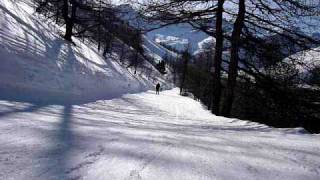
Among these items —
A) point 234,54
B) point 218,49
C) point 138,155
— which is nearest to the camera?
point 138,155

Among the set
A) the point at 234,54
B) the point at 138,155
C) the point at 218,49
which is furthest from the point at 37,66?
the point at 138,155

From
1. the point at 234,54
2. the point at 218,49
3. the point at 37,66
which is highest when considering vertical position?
the point at 218,49

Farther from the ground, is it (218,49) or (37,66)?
(218,49)

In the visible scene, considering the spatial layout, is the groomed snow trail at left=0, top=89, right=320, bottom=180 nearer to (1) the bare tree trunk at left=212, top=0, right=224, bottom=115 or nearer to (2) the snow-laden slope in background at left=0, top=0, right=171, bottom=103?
(2) the snow-laden slope in background at left=0, top=0, right=171, bottom=103

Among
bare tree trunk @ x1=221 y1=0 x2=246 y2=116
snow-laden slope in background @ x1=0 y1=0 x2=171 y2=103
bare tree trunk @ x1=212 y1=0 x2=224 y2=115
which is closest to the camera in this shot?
snow-laden slope in background @ x1=0 y1=0 x2=171 y2=103

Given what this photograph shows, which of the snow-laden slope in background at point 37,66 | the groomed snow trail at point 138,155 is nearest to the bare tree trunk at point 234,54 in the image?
the snow-laden slope in background at point 37,66

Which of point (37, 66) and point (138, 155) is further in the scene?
point (37, 66)

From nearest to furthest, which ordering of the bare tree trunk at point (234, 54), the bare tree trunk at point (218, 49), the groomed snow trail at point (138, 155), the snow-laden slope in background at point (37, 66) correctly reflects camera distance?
the groomed snow trail at point (138, 155), the snow-laden slope in background at point (37, 66), the bare tree trunk at point (234, 54), the bare tree trunk at point (218, 49)

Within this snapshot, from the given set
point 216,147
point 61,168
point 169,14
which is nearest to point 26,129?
point 61,168

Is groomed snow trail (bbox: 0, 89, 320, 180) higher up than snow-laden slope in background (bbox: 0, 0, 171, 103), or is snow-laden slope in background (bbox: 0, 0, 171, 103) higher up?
snow-laden slope in background (bbox: 0, 0, 171, 103)

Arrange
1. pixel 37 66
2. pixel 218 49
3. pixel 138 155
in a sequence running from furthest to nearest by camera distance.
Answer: pixel 218 49
pixel 37 66
pixel 138 155

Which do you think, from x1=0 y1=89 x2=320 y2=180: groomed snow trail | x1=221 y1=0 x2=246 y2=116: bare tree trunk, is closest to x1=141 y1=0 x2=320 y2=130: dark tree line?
x1=221 y1=0 x2=246 y2=116: bare tree trunk

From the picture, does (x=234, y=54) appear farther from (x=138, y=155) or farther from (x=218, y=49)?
(x=138, y=155)

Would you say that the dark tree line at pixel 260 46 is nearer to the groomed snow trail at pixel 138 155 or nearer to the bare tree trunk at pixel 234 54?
the bare tree trunk at pixel 234 54
